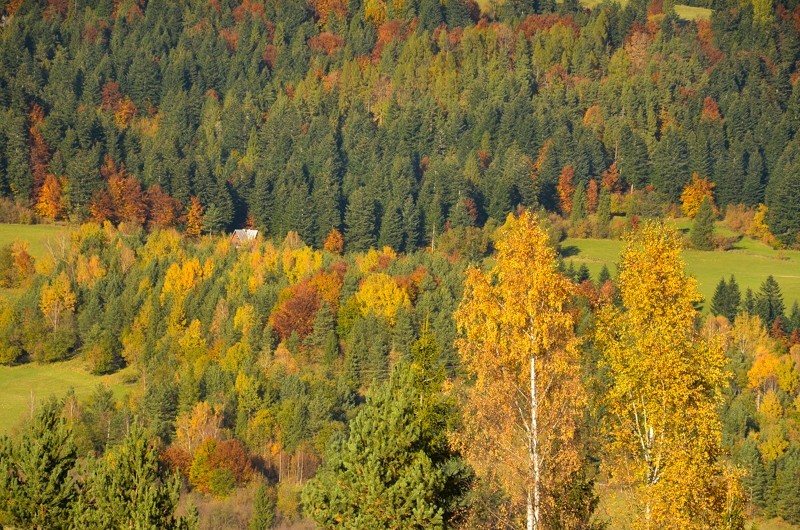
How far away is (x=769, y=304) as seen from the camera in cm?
11844

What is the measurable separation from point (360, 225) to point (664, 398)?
128 meters

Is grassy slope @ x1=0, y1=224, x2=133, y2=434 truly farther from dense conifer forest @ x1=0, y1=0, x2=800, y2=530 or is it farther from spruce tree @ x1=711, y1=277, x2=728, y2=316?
spruce tree @ x1=711, y1=277, x2=728, y2=316

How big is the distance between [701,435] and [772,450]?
220ft

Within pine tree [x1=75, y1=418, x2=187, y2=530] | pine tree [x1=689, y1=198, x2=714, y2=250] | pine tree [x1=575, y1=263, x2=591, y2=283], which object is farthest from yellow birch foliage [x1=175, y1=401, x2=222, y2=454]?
pine tree [x1=689, y1=198, x2=714, y2=250]

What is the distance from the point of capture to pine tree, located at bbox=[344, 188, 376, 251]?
152250 millimetres

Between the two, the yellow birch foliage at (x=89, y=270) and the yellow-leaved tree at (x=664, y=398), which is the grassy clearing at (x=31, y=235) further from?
the yellow-leaved tree at (x=664, y=398)

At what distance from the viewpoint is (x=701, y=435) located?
86.0 feet

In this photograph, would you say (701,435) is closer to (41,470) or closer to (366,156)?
(41,470)

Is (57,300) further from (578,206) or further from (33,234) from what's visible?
(578,206)

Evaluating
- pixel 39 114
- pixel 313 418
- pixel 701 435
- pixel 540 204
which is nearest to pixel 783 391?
pixel 313 418

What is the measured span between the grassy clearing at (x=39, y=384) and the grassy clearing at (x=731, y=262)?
187ft

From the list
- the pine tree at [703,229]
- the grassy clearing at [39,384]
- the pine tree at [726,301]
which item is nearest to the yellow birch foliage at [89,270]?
the grassy clearing at [39,384]

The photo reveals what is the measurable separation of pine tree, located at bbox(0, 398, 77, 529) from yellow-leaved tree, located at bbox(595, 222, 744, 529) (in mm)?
14956

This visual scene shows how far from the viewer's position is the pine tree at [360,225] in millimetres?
152250
